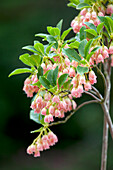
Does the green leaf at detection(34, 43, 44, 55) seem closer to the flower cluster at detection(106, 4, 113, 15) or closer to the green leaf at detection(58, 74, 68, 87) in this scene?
the green leaf at detection(58, 74, 68, 87)

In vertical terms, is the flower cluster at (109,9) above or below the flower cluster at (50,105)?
above

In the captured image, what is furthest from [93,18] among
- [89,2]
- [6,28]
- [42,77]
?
[6,28]

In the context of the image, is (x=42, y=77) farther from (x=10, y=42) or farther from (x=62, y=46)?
(x=10, y=42)

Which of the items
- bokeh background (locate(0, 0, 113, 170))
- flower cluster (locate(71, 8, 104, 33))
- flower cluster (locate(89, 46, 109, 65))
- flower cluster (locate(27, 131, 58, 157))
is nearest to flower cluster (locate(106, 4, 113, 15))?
flower cluster (locate(71, 8, 104, 33))

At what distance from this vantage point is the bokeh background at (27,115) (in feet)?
11.8

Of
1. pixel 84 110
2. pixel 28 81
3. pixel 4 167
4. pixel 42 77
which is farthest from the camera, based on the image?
pixel 4 167

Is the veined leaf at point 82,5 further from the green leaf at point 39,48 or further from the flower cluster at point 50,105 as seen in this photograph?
the flower cluster at point 50,105

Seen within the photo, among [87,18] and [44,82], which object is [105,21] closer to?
[87,18]

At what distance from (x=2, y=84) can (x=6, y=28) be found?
73 centimetres

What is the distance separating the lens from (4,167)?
3.97 m

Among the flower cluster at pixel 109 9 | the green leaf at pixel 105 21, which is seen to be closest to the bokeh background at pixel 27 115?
the flower cluster at pixel 109 9

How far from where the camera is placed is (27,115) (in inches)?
→ 146

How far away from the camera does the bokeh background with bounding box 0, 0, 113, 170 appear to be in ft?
11.8

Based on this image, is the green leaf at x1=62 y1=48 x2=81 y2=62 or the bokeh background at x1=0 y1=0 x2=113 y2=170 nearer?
the green leaf at x1=62 y1=48 x2=81 y2=62
